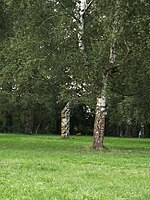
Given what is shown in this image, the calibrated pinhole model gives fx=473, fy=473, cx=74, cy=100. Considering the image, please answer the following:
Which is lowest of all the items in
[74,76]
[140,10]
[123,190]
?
[123,190]

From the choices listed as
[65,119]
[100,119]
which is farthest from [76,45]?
[65,119]

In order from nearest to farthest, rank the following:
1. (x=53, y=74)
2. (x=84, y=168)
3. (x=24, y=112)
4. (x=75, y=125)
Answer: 1. (x=84, y=168)
2. (x=53, y=74)
3. (x=24, y=112)
4. (x=75, y=125)

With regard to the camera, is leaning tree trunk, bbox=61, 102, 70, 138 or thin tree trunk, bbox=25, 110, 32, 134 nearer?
leaning tree trunk, bbox=61, 102, 70, 138

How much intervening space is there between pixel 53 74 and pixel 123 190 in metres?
15.3

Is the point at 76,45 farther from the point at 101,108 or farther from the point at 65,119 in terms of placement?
the point at 65,119

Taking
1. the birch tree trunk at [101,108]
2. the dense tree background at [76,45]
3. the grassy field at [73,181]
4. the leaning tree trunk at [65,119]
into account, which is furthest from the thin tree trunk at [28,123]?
the grassy field at [73,181]

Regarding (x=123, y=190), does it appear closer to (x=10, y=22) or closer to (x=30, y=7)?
(x=30, y=7)

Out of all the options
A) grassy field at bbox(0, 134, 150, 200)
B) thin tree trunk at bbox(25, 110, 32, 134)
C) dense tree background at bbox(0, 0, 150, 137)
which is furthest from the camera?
thin tree trunk at bbox(25, 110, 32, 134)

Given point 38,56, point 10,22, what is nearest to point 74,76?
point 38,56

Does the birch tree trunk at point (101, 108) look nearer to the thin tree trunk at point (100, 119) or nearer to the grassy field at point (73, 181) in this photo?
the thin tree trunk at point (100, 119)

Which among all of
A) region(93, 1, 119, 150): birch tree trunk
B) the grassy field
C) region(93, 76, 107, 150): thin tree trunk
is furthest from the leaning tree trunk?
the grassy field

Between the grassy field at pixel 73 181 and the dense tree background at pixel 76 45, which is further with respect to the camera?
the dense tree background at pixel 76 45

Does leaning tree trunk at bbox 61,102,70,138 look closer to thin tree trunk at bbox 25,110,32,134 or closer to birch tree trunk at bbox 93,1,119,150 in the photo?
thin tree trunk at bbox 25,110,32,134

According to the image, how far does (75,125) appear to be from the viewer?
223 feet
